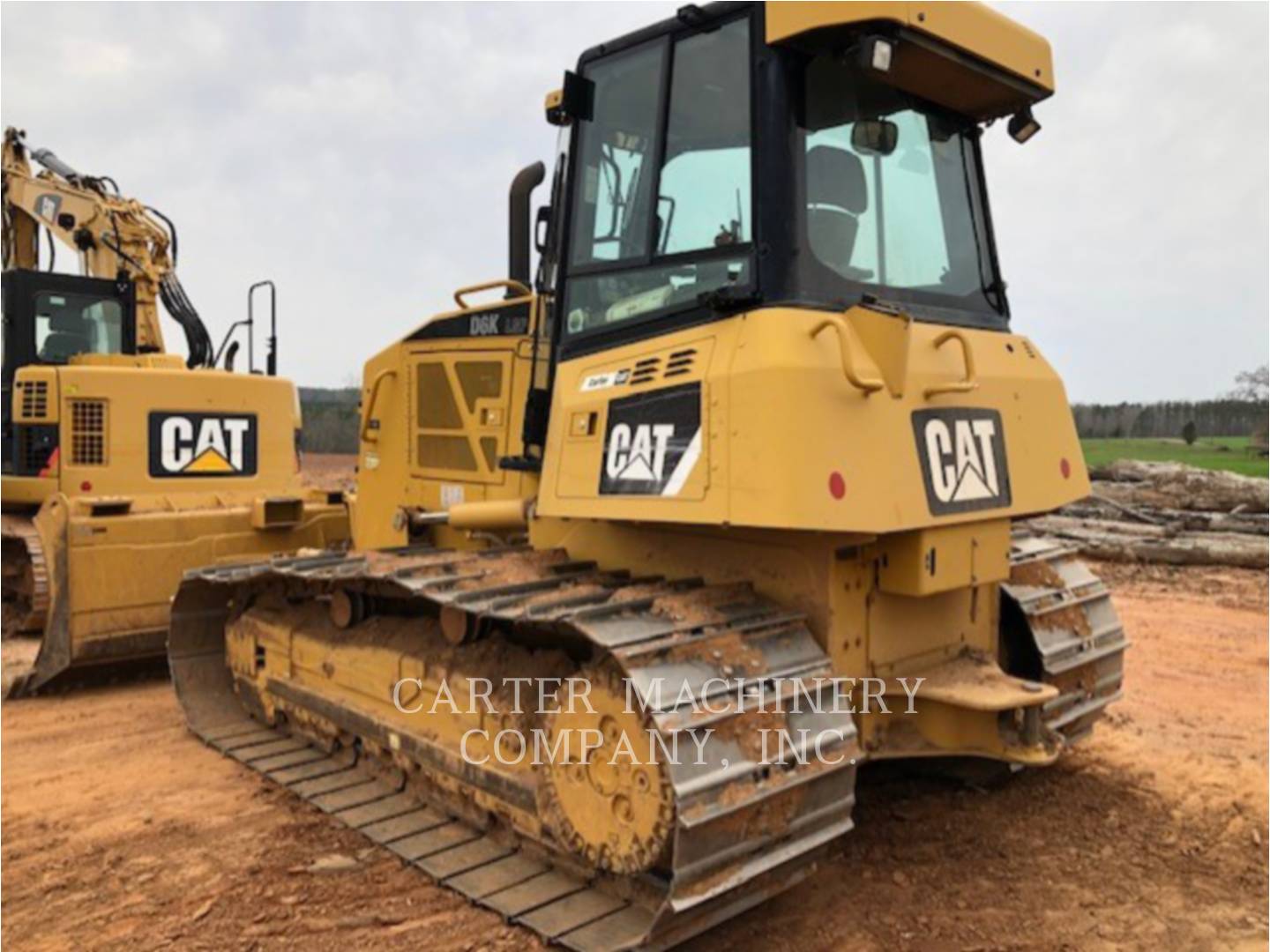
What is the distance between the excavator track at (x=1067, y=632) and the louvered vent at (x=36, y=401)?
673cm

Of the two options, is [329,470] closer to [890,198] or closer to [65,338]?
[65,338]

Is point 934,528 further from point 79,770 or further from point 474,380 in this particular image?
point 79,770

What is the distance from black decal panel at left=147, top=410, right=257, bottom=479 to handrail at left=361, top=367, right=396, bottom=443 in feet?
8.53

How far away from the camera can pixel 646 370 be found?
370 cm

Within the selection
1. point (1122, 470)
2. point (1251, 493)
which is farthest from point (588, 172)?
point (1122, 470)

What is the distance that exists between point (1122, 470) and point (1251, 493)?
3.81 m

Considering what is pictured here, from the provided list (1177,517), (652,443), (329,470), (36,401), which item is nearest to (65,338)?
(36,401)

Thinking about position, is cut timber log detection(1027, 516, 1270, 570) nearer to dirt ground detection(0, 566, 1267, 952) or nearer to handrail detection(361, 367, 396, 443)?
dirt ground detection(0, 566, 1267, 952)

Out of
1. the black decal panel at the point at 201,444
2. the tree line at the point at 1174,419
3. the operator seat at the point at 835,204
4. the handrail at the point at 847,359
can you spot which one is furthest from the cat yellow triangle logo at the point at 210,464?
the tree line at the point at 1174,419

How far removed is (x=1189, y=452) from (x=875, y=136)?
2427cm

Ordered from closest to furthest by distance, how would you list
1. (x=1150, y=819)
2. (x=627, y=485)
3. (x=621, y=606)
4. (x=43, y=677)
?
(x=621, y=606) → (x=627, y=485) → (x=1150, y=819) → (x=43, y=677)

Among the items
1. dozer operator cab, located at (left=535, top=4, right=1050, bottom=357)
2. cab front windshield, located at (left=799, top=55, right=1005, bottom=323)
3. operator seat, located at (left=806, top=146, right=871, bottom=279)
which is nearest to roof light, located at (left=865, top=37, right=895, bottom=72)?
dozer operator cab, located at (left=535, top=4, right=1050, bottom=357)

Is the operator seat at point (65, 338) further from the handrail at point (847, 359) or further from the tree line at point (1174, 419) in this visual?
the tree line at point (1174, 419)

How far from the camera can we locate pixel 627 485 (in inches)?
144
